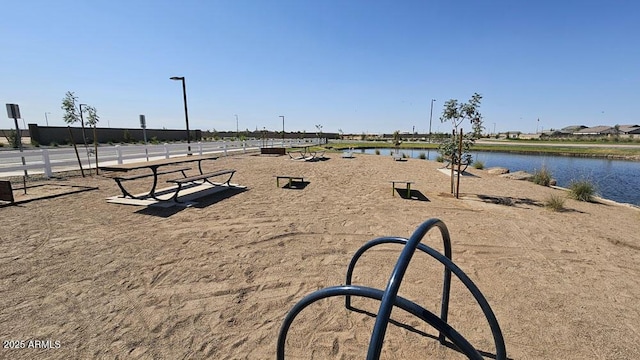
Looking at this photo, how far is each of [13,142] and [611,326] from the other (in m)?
37.0

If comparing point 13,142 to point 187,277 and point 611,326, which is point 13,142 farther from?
point 611,326

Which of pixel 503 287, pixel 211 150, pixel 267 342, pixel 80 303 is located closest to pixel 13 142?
pixel 211 150

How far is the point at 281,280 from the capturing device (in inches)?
142

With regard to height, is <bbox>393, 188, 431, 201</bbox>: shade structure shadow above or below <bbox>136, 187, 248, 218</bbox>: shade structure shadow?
below

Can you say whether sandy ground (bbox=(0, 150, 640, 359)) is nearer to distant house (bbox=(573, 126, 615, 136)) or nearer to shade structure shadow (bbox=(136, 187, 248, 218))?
shade structure shadow (bbox=(136, 187, 248, 218))

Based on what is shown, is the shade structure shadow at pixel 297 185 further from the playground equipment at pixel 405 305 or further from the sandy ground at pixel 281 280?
the playground equipment at pixel 405 305

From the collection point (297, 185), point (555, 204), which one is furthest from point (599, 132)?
point (297, 185)

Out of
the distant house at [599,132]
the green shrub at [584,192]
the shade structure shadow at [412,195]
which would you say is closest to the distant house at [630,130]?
the distant house at [599,132]

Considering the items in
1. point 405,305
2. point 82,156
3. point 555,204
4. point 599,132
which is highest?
point 599,132

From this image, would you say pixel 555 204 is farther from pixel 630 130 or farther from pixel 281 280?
pixel 630 130

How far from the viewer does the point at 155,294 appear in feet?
10.6

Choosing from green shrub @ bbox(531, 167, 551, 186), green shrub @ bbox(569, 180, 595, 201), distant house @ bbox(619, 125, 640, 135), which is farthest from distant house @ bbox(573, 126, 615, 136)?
green shrub @ bbox(569, 180, 595, 201)

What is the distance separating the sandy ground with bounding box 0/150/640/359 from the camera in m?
2.56

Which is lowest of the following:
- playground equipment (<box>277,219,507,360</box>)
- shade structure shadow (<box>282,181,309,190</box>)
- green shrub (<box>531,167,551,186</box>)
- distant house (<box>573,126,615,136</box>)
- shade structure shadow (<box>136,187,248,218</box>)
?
green shrub (<box>531,167,551,186</box>)
